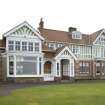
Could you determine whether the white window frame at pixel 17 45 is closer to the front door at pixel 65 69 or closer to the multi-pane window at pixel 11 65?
the multi-pane window at pixel 11 65

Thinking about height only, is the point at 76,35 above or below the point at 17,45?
above

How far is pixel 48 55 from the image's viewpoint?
39875mm

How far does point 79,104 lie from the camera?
1531 centimetres

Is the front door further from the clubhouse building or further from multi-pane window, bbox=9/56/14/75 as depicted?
multi-pane window, bbox=9/56/14/75

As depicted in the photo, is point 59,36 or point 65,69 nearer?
point 65,69

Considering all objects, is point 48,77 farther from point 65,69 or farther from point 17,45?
point 17,45

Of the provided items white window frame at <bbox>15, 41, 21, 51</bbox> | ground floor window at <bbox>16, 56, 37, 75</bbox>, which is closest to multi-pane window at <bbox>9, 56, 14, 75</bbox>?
ground floor window at <bbox>16, 56, 37, 75</bbox>

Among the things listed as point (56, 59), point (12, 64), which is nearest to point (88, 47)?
point (56, 59)

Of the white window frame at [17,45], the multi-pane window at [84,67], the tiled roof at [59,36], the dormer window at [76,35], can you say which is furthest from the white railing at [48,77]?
the dormer window at [76,35]

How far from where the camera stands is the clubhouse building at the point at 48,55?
116 feet

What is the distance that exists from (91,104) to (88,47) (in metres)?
32.7

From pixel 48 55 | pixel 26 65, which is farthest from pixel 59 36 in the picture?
pixel 26 65

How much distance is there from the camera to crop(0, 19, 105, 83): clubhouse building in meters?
35.5

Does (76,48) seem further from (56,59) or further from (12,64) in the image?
(12,64)
